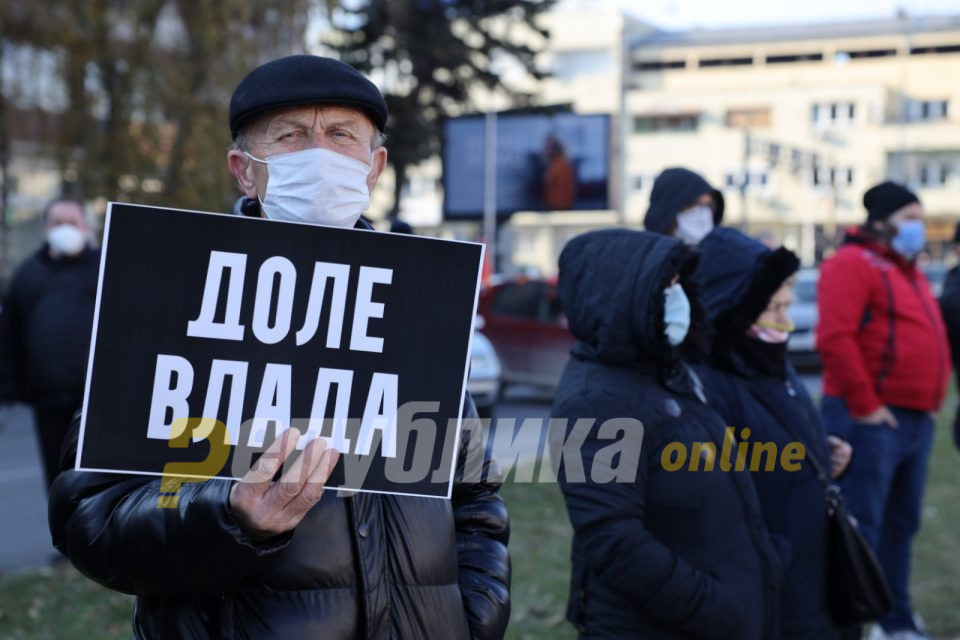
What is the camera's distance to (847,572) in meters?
3.50

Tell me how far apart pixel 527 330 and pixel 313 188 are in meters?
13.7

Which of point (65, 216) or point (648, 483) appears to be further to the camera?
point (65, 216)

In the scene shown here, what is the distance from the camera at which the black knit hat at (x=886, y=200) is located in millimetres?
5246

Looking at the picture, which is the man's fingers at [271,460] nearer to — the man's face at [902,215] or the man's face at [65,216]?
the man's face at [902,215]

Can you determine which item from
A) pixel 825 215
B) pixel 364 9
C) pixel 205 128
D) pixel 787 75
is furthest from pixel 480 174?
pixel 787 75

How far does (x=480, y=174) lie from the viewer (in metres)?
26.7

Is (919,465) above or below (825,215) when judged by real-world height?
below

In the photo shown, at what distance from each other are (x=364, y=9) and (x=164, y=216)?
28.9 metres

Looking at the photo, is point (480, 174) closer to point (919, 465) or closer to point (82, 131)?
point (82, 131)

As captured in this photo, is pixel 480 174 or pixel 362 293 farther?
pixel 480 174

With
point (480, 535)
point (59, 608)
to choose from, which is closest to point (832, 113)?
point (59, 608)

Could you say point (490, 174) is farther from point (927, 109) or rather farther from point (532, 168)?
point (927, 109)

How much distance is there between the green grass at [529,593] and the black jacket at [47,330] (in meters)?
1.02

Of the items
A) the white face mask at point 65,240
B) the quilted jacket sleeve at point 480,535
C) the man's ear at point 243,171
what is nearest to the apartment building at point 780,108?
the white face mask at point 65,240
